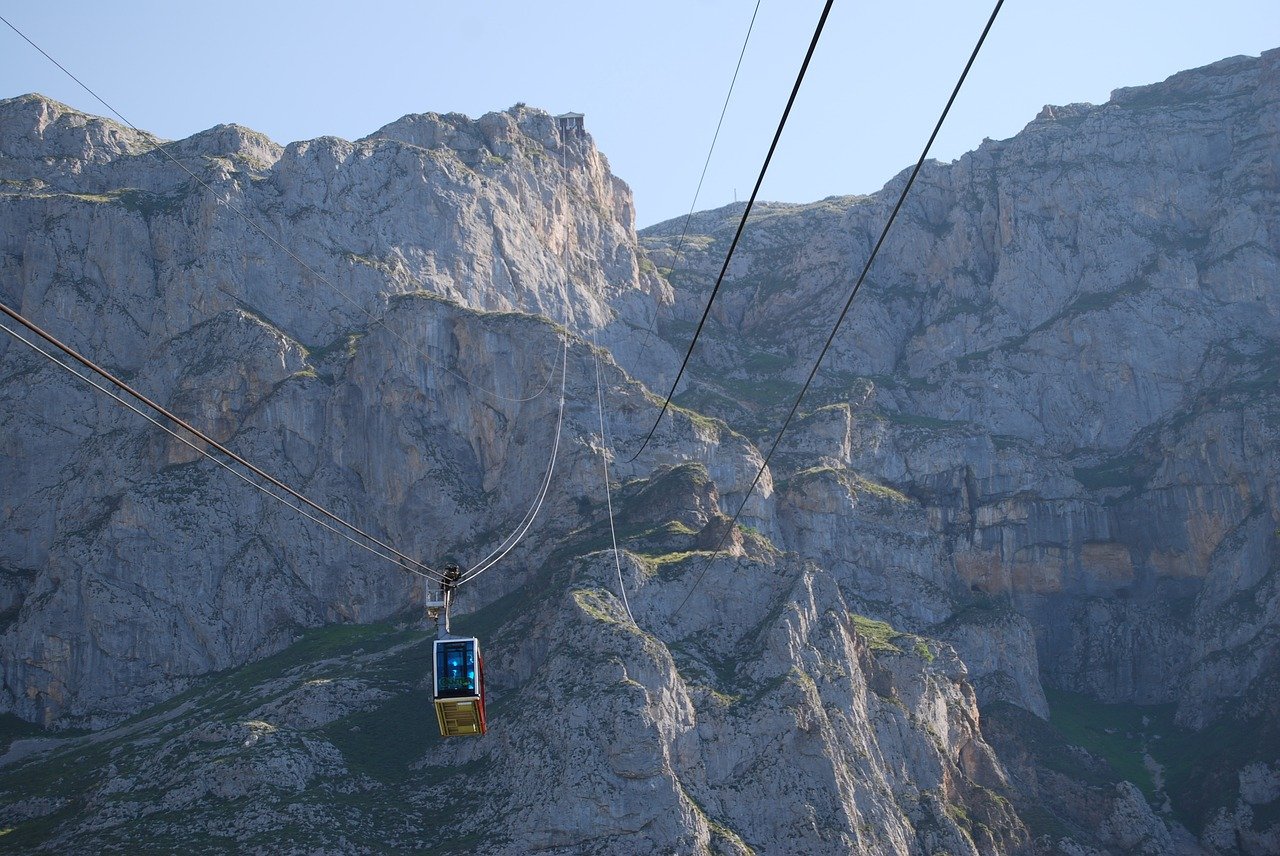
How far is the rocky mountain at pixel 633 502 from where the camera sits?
84.6 m

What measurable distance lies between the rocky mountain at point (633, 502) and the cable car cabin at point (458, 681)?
35014 millimetres

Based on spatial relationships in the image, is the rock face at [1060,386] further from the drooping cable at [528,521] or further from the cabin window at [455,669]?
the cabin window at [455,669]

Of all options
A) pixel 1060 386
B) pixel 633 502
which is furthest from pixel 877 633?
pixel 1060 386

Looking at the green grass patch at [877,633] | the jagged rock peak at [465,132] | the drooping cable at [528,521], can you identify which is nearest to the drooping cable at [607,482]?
the drooping cable at [528,521]

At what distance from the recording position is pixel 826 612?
94.9m

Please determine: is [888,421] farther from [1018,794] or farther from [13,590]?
[13,590]

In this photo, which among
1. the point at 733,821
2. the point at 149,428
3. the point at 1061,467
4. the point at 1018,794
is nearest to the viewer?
the point at 733,821

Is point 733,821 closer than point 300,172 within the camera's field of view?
Yes

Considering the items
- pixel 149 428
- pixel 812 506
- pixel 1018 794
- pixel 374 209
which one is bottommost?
pixel 1018 794

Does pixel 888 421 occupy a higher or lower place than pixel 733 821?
higher

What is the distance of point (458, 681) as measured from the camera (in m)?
43.8

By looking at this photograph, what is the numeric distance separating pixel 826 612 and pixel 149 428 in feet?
164

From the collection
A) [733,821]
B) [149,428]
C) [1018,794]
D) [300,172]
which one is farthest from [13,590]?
[1018,794]

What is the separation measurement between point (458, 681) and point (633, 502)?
63.0 m
